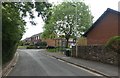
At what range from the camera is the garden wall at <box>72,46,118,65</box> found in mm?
27484

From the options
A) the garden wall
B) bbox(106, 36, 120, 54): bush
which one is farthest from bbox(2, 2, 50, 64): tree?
the garden wall

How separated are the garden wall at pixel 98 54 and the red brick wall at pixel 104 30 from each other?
101 inches

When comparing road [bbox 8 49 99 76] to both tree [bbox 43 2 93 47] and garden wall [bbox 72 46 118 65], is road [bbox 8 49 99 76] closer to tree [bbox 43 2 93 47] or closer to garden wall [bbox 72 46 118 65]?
garden wall [bbox 72 46 118 65]

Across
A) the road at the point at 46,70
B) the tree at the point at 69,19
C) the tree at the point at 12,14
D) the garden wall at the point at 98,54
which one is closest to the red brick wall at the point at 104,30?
the garden wall at the point at 98,54

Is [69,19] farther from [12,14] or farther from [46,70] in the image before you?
[46,70]

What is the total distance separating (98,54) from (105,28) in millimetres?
9112

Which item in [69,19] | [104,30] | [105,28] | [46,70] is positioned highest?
[69,19]

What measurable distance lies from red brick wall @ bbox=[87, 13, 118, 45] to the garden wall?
256 cm

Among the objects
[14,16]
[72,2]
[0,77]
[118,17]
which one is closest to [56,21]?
[72,2]

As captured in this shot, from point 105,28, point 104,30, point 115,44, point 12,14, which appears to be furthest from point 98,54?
point 12,14

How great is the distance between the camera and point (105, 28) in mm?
40656

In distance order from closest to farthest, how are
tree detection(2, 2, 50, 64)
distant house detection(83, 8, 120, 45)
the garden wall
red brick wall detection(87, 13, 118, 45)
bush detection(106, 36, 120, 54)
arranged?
tree detection(2, 2, 50, 64), bush detection(106, 36, 120, 54), the garden wall, distant house detection(83, 8, 120, 45), red brick wall detection(87, 13, 118, 45)

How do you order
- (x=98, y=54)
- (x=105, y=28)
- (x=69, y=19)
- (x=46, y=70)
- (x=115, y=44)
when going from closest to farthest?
(x=46, y=70), (x=115, y=44), (x=98, y=54), (x=105, y=28), (x=69, y=19)

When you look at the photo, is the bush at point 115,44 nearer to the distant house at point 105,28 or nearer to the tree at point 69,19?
the distant house at point 105,28
